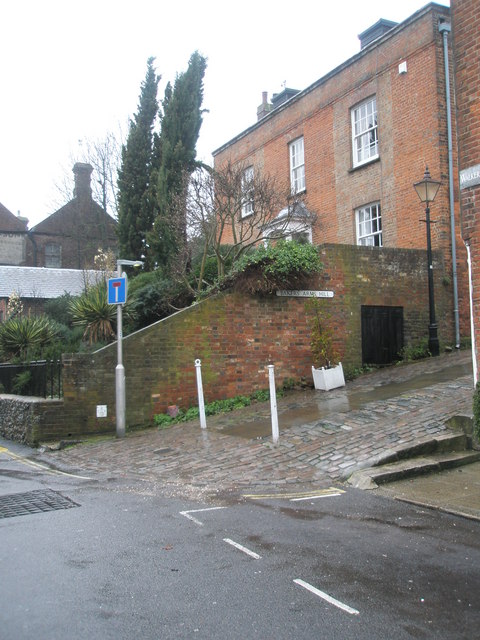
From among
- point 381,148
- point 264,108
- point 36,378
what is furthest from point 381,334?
point 264,108

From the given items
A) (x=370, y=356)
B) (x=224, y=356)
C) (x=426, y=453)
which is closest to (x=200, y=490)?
(x=426, y=453)

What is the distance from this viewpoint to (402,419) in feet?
27.8

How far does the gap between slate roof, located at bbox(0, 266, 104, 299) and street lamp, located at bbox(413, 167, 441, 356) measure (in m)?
22.5

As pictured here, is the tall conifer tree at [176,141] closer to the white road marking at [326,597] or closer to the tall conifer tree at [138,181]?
the tall conifer tree at [138,181]

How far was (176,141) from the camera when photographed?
18422 mm

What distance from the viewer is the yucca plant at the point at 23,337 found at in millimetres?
15319

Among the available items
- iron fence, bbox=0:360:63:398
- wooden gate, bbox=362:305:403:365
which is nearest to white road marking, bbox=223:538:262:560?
iron fence, bbox=0:360:63:398

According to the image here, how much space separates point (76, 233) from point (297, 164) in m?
22.8

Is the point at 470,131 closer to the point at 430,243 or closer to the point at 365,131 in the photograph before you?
the point at 430,243

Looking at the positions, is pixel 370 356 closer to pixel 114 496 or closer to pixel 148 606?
pixel 114 496

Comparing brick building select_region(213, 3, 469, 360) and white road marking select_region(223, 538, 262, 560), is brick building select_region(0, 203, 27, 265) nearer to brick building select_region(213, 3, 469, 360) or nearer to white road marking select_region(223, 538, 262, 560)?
brick building select_region(213, 3, 469, 360)

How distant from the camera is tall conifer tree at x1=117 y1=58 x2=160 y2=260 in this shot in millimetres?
19891

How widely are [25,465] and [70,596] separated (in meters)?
5.60

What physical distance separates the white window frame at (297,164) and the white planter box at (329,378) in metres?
10.2
